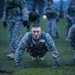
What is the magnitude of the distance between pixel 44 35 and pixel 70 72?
1.13 metres

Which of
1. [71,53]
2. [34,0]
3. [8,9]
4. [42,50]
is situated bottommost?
[34,0]

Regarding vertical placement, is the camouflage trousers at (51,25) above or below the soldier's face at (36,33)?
below

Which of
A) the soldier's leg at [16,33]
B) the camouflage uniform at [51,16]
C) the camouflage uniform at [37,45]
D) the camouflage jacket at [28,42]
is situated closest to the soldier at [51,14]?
the camouflage uniform at [51,16]

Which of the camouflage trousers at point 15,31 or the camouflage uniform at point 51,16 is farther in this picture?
the camouflage uniform at point 51,16

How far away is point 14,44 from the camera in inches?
383

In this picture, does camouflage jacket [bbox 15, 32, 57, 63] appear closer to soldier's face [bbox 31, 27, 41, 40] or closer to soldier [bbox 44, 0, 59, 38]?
soldier's face [bbox 31, 27, 41, 40]

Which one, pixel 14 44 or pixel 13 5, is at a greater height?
pixel 13 5

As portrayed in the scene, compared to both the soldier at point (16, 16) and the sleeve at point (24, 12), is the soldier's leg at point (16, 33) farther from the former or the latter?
the sleeve at point (24, 12)

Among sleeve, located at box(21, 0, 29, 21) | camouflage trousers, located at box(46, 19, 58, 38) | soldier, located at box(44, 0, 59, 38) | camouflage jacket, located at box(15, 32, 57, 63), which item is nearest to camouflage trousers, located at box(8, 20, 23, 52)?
sleeve, located at box(21, 0, 29, 21)

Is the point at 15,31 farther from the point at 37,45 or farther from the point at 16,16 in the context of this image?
the point at 37,45

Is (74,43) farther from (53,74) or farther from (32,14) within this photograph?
(32,14)

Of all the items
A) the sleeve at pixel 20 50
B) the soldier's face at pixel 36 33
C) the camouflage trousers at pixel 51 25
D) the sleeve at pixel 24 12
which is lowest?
the camouflage trousers at pixel 51 25

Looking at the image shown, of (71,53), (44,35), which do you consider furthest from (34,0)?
(44,35)

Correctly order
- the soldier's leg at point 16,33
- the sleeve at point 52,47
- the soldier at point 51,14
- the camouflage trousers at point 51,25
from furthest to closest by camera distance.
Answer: the camouflage trousers at point 51,25, the soldier at point 51,14, the soldier's leg at point 16,33, the sleeve at point 52,47
